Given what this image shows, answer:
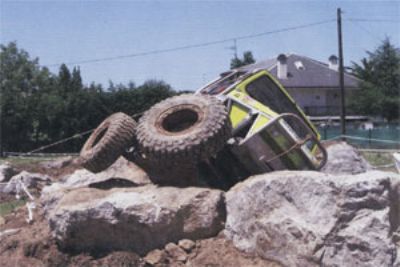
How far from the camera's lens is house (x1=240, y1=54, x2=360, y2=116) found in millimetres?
56875

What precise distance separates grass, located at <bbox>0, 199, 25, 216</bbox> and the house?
4352 centimetres

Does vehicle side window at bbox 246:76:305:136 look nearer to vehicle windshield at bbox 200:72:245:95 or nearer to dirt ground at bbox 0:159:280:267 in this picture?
vehicle windshield at bbox 200:72:245:95

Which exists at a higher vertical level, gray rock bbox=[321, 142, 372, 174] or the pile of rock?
gray rock bbox=[321, 142, 372, 174]

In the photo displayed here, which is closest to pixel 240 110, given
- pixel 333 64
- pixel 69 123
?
pixel 69 123

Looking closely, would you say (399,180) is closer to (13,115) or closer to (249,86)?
(249,86)

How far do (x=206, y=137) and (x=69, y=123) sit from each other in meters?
29.8

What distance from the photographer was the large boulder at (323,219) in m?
6.85

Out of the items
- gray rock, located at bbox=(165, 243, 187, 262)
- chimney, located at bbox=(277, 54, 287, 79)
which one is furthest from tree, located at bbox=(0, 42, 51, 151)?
gray rock, located at bbox=(165, 243, 187, 262)

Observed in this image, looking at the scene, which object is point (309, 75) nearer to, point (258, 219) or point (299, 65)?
point (299, 65)

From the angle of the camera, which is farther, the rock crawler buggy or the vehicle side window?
the vehicle side window

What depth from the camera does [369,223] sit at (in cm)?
687

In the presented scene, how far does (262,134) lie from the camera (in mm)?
9109

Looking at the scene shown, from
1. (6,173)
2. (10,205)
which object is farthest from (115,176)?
(6,173)

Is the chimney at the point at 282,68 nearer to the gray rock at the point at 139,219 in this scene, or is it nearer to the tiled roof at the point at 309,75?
the tiled roof at the point at 309,75
